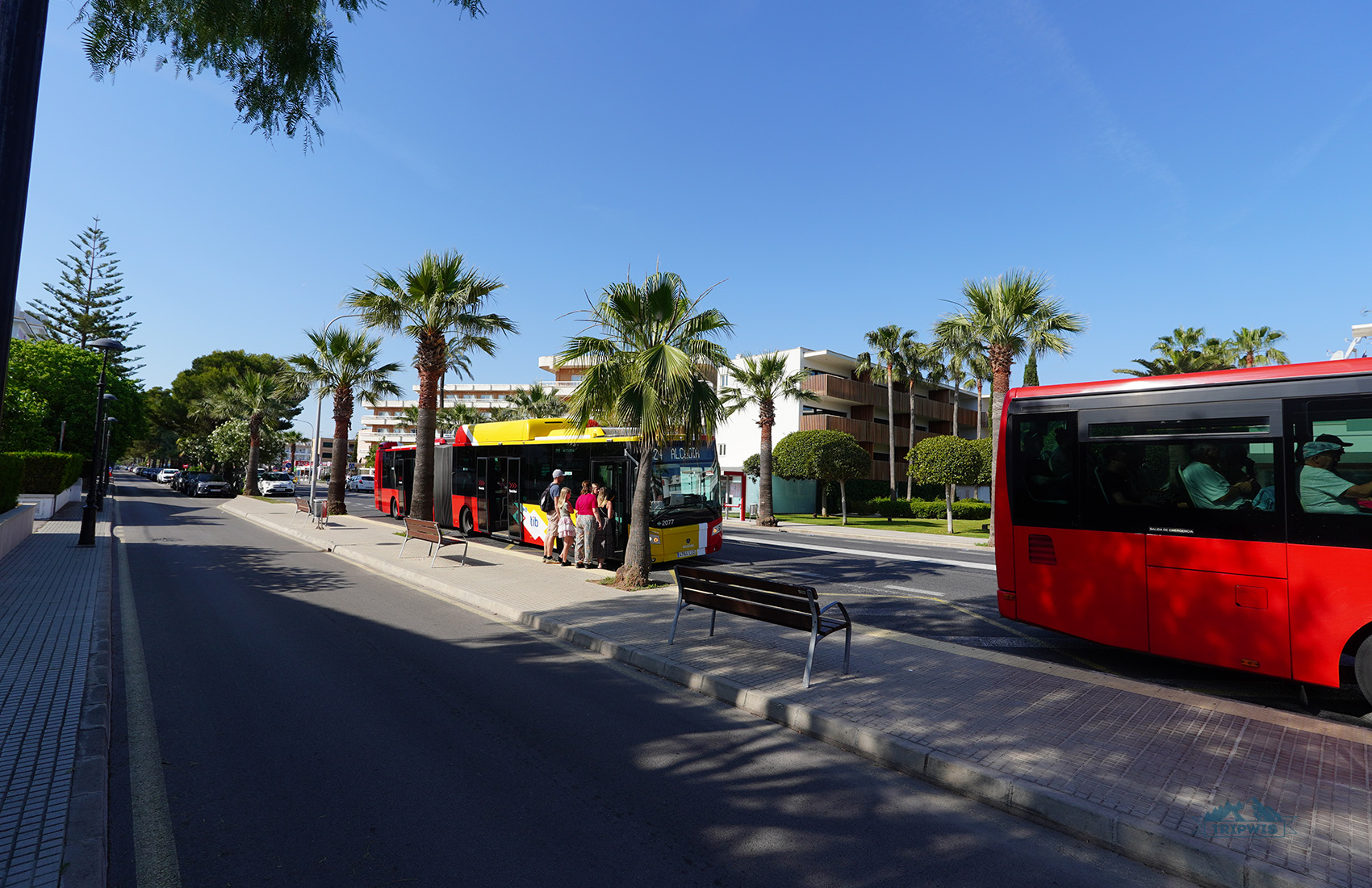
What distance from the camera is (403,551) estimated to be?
1569 centimetres

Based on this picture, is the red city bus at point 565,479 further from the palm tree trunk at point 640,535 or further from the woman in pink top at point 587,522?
the woman in pink top at point 587,522

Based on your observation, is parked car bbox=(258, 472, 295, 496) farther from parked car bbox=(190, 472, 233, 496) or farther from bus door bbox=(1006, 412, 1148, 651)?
bus door bbox=(1006, 412, 1148, 651)

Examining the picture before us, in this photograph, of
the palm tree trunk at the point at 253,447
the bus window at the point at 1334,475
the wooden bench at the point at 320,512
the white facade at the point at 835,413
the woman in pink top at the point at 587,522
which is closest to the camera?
the bus window at the point at 1334,475

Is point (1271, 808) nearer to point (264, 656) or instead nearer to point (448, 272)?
point (264, 656)

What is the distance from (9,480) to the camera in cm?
1537

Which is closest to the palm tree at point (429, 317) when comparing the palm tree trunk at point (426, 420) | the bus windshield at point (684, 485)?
the palm tree trunk at point (426, 420)

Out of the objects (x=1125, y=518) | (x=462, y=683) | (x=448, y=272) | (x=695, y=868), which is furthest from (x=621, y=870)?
(x=448, y=272)

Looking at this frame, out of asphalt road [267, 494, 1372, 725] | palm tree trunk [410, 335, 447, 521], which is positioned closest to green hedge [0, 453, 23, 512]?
palm tree trunk [410, 335, 447, 521]

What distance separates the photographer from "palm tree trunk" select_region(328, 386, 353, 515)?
27.6m

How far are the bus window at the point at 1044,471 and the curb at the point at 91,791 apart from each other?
776 centimetres

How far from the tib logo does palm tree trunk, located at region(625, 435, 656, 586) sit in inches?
323

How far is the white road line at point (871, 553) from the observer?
1579cm

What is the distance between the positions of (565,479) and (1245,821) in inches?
520

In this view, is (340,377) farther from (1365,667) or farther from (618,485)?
(1365,667)
